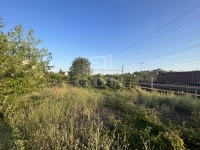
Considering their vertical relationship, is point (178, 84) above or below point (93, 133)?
above

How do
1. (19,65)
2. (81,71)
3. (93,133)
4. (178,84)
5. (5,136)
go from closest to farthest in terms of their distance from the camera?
(93,133), (5,136), (19,65), (178,84), (81,71)

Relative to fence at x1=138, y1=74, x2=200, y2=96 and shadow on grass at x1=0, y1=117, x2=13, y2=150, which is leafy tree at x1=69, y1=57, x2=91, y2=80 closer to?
fence at x1=138, y1=74, x2=200, y2=96

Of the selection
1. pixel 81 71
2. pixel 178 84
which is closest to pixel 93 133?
pixel 178 84

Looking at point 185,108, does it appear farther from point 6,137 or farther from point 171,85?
point 6,137

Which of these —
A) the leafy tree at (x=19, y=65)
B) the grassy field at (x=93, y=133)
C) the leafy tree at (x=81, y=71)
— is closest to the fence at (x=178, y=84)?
the grassy field at (x=93, y=133)

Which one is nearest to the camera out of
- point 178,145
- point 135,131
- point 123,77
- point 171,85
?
point 178,145

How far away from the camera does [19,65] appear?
13.8 feet

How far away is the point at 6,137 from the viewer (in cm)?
262

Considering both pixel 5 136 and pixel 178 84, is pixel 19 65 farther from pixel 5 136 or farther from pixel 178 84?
pixel 178 84

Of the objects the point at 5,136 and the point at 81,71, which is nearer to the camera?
the point at 5,136

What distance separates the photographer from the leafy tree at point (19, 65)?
13.1 feet

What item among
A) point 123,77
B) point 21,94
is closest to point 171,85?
point 123,77

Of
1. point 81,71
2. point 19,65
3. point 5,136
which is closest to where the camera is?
point 5,136

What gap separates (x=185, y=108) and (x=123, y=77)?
344 inches
